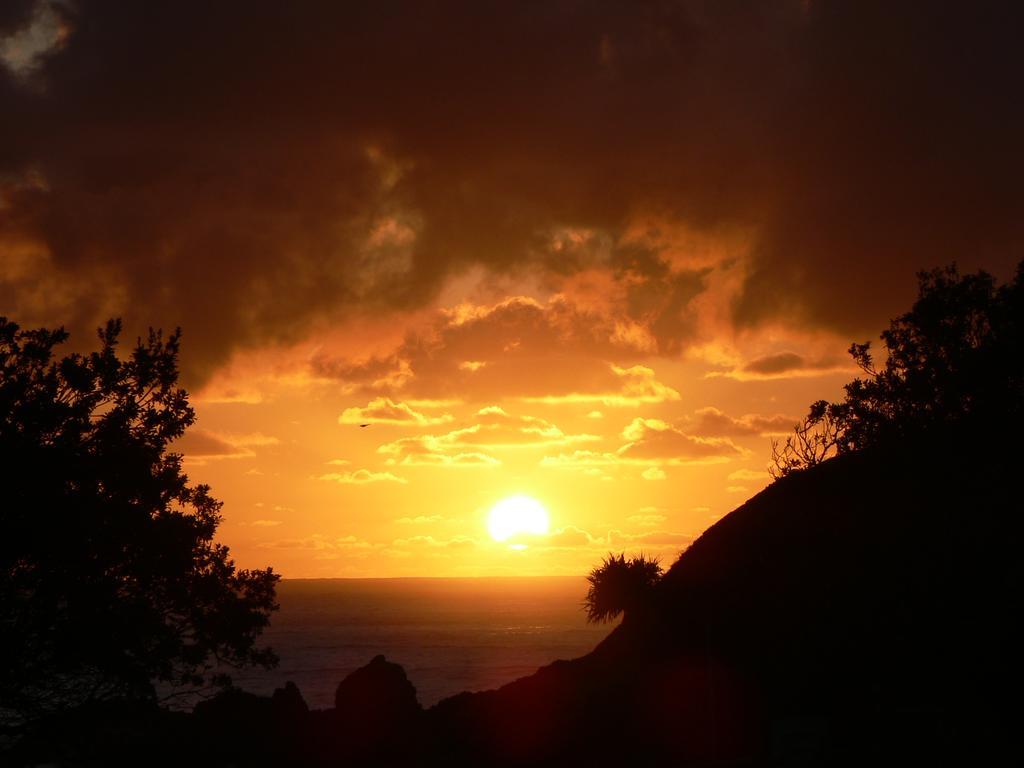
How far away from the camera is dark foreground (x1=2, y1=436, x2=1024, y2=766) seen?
28656 millimetres

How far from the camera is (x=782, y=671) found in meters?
33.8

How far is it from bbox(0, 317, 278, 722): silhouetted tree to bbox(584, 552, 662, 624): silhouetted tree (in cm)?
1726

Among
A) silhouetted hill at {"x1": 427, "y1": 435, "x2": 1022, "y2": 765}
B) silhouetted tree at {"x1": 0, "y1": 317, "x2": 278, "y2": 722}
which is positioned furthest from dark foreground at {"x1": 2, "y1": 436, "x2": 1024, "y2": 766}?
silhouetted tree at {"x1": 0, "y1": 317, "x2": 278, "y2": 722}

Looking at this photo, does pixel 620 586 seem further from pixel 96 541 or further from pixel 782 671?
pixel 96 541

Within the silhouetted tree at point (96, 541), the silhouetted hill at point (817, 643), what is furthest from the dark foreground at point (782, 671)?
the silhouetted tree at point (96, 541)

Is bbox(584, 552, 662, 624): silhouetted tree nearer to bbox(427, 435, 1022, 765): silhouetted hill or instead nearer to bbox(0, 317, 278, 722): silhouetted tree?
bbox(427, 435, 1022, 765): silhouetted hill

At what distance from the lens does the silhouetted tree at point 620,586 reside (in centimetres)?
3744

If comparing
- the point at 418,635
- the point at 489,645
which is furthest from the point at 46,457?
the point at 418,635

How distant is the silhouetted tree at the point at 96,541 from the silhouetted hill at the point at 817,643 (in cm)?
1544

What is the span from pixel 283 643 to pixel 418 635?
31108 mm

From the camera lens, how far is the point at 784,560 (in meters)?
37.5

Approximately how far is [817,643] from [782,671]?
1593 mm

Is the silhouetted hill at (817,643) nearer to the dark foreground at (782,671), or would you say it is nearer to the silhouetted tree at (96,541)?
the dark foreground at (782,671)

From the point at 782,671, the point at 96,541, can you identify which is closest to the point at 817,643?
the point at 782,671
